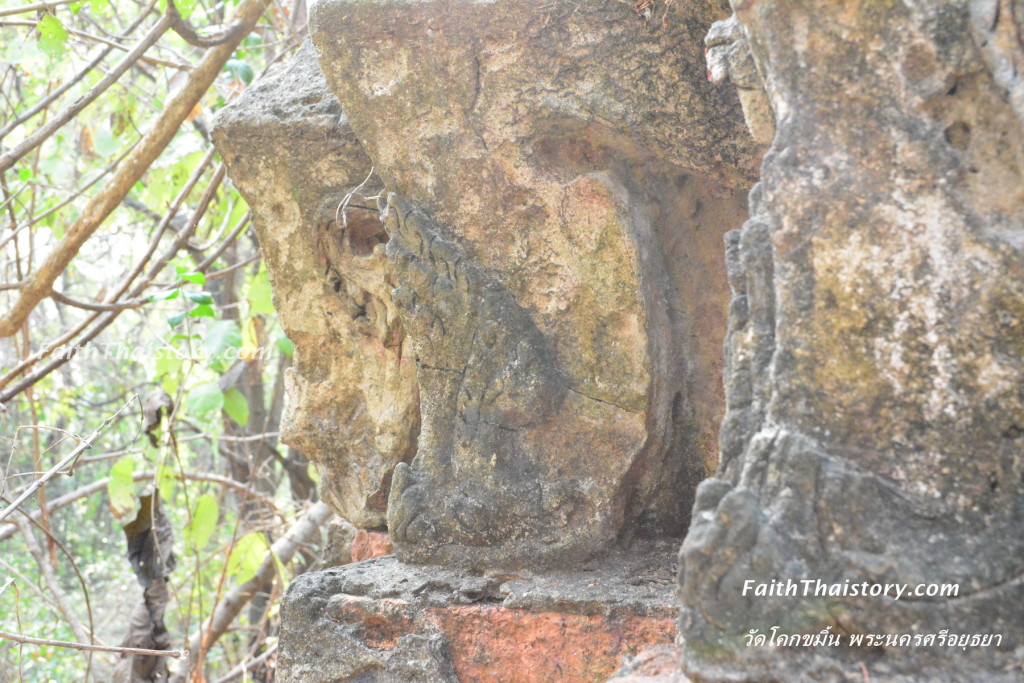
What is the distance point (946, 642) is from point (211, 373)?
10.8 feet

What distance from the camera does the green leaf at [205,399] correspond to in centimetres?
316

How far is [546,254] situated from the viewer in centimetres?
→ 219

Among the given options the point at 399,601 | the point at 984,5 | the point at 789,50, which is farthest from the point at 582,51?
the point at 399,601

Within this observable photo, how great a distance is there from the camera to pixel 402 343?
8.54ft

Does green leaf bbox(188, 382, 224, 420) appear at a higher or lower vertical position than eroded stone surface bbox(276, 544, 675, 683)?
higher

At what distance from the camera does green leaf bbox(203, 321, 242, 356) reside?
10.1ft

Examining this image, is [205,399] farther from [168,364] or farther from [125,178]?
[125,178]

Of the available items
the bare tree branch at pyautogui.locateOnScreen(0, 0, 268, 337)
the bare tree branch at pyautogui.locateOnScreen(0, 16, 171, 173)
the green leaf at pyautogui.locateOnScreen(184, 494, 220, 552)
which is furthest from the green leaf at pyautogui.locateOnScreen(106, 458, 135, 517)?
the bare tree branch at pyautogui.locateOnScreen(0, 16, 171, 173)

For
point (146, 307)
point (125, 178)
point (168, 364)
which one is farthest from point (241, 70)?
point (168, 364)

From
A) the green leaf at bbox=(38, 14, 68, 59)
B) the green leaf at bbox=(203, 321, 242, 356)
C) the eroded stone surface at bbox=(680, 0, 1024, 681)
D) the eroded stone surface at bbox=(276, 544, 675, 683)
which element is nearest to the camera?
the eroded stone surface at bbox=(680, 0, 1024, 681)

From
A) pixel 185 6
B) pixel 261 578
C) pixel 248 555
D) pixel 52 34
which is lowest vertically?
pixel 261 578

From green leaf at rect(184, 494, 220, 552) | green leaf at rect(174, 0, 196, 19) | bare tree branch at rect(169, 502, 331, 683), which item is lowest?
bare tree branch at rect(169, 502, 331, 683)

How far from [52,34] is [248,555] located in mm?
1978

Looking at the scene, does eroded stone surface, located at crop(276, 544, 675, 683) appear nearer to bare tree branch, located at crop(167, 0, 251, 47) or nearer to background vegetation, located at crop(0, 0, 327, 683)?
background vegetation, located at crop(0, 0, 327, 683)
